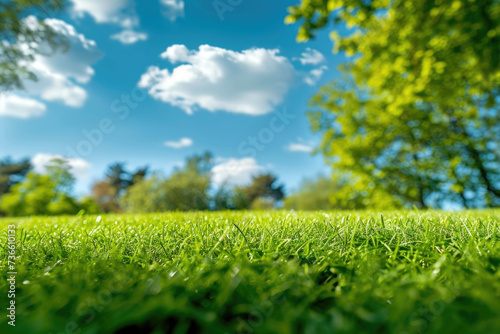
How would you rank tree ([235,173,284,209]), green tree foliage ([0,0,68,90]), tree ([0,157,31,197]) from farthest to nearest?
tree ([235,173,284,209]) < tree ([0,157,31,197]) < green tree foliage ([0,0,68,90])

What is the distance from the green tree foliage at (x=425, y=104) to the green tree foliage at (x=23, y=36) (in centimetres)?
1630

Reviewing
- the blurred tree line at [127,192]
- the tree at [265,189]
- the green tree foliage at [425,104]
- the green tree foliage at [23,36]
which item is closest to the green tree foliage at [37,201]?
the blurred tree line at [127,192]

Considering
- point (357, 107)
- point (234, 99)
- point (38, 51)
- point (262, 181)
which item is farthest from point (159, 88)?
point (262, 181)

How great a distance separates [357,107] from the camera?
1503cm

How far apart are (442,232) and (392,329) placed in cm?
170

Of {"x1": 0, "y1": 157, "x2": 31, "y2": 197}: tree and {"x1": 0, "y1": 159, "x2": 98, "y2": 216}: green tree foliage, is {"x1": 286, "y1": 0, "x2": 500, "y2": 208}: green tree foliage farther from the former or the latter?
{"x1": 0, "y1": 157, "x2": 31, "y2": 197}: tree

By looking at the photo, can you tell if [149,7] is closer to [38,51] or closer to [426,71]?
[426,71]

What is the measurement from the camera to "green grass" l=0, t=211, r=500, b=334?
0.98m

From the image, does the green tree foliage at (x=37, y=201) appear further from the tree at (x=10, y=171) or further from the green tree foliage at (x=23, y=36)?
the tree at (x=10, y=171)

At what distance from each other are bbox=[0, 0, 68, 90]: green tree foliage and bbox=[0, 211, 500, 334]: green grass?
19865 millimetres

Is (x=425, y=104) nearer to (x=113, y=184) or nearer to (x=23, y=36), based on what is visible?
(x=23, y=36)

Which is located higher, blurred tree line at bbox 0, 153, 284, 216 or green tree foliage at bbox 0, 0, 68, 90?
green tree foliage at bbox 0, 0, 68, 90

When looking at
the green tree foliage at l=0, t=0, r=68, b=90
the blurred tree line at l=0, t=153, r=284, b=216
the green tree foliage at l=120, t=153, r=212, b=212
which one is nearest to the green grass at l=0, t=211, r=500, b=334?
the blurred tree line at l=0, t=153, r=284, b=216

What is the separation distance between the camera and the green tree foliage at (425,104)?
29.7 ft
